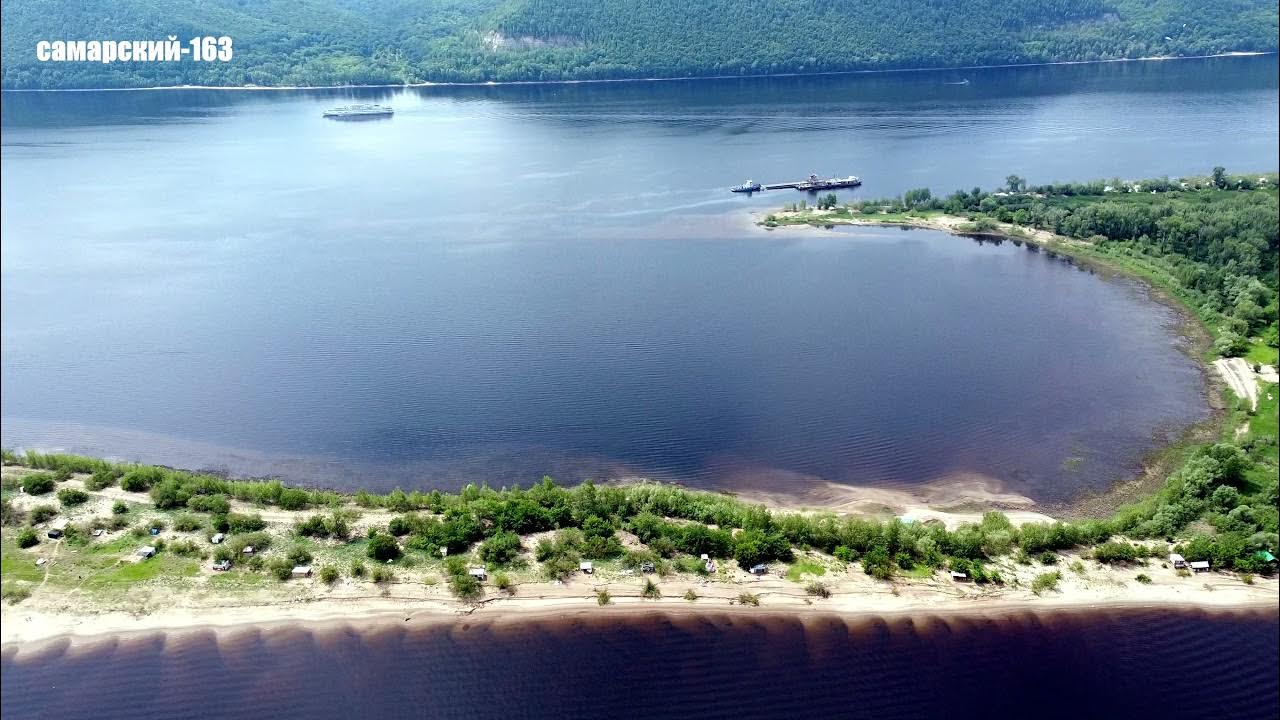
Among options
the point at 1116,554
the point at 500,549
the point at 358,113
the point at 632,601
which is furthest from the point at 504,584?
the point at 358,113

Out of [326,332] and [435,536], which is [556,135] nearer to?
[326,332]

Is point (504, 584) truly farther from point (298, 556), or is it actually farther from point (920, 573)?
point (920, 573)

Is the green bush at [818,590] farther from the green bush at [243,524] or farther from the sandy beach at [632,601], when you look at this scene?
the green bush at [243,524]

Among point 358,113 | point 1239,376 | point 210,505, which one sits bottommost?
point 210,505

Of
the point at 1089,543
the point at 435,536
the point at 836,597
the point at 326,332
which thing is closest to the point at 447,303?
the point at 326,332

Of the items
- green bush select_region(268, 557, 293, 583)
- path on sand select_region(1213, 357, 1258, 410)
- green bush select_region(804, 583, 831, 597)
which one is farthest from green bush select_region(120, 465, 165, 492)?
path on sand select_region(1213, 357, 1258, 410)

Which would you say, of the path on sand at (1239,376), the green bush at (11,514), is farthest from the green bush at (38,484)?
the path on sand at (1239,376)
